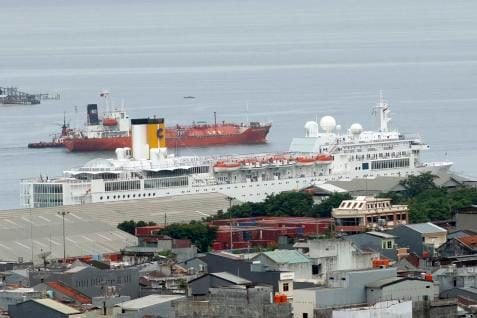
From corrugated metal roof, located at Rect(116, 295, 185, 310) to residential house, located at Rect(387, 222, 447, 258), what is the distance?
32.0ft

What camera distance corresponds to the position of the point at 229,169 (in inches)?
2512

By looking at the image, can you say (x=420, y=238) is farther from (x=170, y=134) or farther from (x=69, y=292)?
(x=170, y=134)

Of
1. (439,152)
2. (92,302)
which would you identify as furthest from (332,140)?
(92,302)

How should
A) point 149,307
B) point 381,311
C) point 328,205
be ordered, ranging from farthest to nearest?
point 328,205
point 149,307
point 381,311

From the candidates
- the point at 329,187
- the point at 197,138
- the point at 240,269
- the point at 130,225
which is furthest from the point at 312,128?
the point at 240,269

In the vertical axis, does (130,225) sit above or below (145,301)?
below

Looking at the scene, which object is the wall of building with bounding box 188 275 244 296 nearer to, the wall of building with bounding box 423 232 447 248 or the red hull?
the wall of building with bounding box 423 232 447 248

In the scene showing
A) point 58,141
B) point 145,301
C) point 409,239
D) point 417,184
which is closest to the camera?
point 145,301

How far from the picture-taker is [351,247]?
3575 cm

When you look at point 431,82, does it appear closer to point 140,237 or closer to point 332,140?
point 332,140

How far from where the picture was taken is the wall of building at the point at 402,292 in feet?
98.0

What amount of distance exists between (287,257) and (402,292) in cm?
415

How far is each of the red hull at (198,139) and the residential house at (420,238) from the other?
44675 millimetres

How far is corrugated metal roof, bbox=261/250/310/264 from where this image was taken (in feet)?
111
